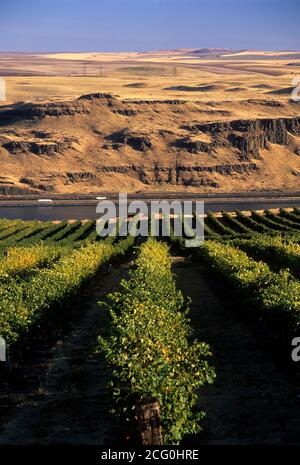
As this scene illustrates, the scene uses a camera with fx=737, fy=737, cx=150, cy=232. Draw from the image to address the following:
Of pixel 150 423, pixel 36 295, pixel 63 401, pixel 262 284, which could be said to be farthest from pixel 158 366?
pixel 262 284

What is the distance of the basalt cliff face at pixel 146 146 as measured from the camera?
148m

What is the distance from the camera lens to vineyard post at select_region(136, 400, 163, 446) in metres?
15.2

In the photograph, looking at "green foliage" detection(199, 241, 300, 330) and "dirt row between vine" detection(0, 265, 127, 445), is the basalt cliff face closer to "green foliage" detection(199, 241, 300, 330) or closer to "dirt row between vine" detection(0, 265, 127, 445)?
"green foliage" detection(199, 241, 300, 330)

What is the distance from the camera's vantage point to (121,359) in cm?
1759

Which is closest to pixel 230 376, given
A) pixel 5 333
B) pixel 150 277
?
pixel 5 333

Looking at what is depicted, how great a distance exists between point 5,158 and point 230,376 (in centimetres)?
13692

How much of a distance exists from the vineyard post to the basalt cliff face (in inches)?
4873
